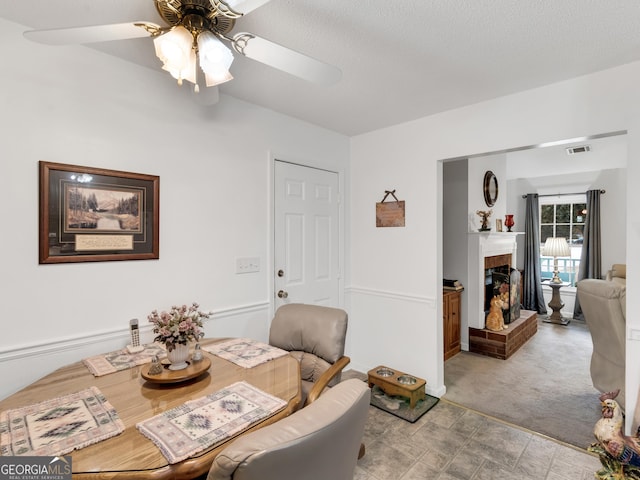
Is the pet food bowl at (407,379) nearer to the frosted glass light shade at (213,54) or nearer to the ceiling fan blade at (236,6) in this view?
the frosted glass light shade at (213,54)

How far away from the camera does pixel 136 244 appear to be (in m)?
2.07

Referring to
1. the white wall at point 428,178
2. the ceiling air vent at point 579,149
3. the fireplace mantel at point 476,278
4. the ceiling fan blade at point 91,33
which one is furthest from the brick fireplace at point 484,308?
the ceiling fan blade at point 91,33

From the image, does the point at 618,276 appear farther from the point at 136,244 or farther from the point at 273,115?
the point at 136,244

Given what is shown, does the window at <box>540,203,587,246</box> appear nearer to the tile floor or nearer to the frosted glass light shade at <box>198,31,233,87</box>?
the tile floor

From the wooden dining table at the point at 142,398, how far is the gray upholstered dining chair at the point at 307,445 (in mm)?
332

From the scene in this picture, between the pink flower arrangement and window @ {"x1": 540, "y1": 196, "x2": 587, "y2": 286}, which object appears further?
window @ {"x1": 540, "y1": 196, "x2": 587, "y2": 286}

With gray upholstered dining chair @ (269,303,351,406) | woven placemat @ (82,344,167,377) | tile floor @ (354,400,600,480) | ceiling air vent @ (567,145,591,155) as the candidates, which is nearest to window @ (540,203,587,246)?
ceiling air vent @ (567,145,591,155)

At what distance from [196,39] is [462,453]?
280 cm

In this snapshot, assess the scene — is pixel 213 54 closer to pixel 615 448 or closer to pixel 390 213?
pixel 390 213

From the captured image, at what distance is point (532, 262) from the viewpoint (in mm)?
5805

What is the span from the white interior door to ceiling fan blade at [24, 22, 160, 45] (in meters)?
1.66

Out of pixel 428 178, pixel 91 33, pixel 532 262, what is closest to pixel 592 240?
pixel 532 262

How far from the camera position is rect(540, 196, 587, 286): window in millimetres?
5610

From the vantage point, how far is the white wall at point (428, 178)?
2043 millimetres
